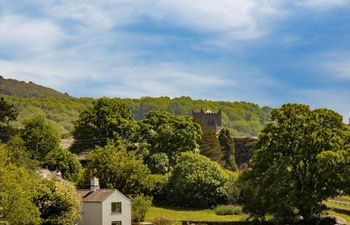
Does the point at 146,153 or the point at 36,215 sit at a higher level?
the point at 146,153

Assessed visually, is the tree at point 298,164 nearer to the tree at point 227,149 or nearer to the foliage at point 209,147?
the foliage at point 209,147

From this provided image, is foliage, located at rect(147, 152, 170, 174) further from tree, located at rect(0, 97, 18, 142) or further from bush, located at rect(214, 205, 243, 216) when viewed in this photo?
tree, located at rect(0, 97, 18, 142)

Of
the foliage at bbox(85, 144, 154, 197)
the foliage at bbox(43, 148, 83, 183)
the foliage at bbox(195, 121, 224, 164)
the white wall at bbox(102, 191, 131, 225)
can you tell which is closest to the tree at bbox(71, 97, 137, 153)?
the foliage at bbox(43, 148, 83, 183)

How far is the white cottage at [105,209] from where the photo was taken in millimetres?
47406

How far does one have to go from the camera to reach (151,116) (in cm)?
7825

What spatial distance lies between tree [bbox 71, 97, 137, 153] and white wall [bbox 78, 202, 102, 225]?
2699 cm

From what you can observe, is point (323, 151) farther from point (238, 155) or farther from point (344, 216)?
point (238, 155)

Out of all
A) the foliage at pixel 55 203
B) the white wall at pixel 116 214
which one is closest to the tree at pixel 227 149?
the white wall at pixel 116 214

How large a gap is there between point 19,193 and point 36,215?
412 cm

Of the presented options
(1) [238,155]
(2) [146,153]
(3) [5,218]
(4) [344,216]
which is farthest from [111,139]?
(1) [238,155]

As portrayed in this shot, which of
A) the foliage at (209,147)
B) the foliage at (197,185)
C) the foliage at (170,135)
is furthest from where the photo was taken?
the foliage at (209,147)

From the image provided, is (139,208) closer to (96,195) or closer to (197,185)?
(96,195)

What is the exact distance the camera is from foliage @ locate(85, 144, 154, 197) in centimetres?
5828

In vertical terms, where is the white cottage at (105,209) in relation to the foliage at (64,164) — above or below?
below
